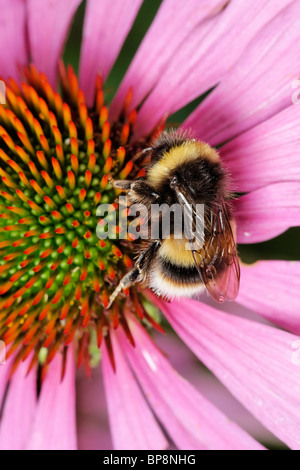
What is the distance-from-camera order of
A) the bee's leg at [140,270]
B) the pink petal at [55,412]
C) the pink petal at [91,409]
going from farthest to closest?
the pink petal at [91,409] < the pink petal at [55,412] < the bee's leg at [140,270]

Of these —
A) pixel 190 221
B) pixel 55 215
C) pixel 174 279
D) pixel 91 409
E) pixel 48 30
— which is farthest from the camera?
pixel 91 409

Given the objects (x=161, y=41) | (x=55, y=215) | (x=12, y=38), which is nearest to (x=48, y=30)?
(x=12, y=38)

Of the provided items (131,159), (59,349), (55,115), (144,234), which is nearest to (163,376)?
(59,349)

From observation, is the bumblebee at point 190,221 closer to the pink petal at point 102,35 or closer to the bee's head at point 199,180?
the bee's head at point 199,180

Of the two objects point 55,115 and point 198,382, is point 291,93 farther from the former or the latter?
point 198,382

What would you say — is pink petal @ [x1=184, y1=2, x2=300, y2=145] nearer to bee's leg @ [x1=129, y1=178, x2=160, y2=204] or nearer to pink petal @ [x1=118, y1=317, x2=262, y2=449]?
bee's leg @ [x1=129, y1=178, x2=160, y2=204]

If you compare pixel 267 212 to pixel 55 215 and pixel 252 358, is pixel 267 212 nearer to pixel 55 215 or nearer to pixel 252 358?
pixel 252 358

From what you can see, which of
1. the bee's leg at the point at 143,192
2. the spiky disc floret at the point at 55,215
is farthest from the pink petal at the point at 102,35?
the bee's leg at the point at 143,192
